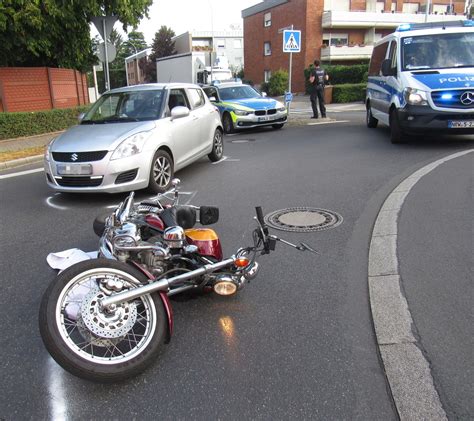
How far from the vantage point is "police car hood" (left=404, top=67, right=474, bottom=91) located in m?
9.39

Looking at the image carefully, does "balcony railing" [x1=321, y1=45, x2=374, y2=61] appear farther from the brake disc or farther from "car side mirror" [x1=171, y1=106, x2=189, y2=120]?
the brake disc

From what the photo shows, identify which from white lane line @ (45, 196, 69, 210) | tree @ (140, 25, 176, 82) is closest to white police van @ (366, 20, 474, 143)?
white lane line @ (45, 196, 69, 210)

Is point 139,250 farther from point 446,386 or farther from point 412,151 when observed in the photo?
point 412,151

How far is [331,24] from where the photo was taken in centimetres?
3972

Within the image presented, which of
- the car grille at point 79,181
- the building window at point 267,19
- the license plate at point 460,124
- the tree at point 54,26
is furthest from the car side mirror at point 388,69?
the building window at point 267,19

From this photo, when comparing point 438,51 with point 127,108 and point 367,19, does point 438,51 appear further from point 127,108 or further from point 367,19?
point 367,19

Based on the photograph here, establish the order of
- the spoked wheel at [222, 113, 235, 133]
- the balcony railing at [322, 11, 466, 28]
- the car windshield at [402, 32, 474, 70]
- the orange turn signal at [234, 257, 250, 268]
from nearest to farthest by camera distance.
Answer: the orange turn signal at [234, 257, 250, 268]
the car windshield at [402, 32, 474, 70]
the spoked wheel at [222, 113, 235, 133]
the balcony railing at [322, 11, 466, 28]

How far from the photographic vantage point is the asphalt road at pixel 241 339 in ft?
8.43

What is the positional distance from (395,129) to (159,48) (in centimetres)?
6697

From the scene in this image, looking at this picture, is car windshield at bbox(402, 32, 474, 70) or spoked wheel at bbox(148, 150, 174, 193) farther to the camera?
car windshield at bbox(402, 32, 474, 70)

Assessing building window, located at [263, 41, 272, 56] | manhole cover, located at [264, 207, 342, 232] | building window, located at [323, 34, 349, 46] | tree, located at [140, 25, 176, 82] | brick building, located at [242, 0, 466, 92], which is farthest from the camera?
tree, located at [140, 25, 176, 82]

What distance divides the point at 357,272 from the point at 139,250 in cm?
202

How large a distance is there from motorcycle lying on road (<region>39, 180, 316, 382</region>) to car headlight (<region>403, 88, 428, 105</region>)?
7635 mm

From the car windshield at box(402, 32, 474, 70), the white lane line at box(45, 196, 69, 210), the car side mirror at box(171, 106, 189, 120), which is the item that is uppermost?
the car windshield at box(402, 32, 474, 70)
